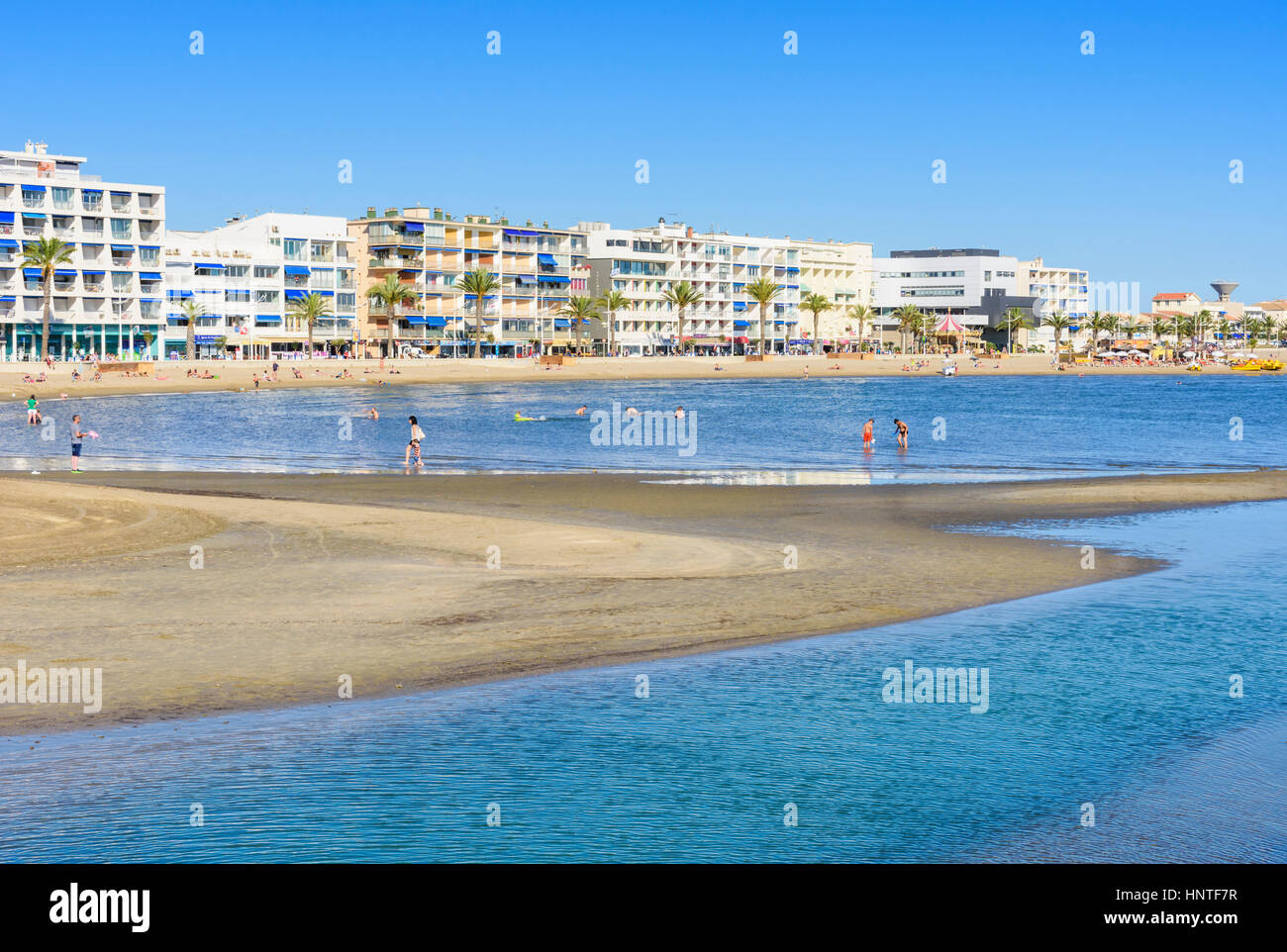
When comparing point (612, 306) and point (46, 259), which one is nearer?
point (46, 259)

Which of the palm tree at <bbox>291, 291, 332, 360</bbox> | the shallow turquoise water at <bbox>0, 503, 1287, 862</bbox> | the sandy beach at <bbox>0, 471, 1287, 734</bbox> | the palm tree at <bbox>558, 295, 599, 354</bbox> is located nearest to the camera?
the shallow turquoise water at <bbox>0, 503, 1287, 862</bbox>

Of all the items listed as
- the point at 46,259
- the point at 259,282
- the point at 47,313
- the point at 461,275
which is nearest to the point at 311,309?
the point at 259,282

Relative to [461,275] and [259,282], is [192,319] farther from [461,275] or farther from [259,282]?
[461,275]

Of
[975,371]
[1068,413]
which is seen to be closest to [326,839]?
[1068,413]

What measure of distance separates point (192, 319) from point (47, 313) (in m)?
20.5

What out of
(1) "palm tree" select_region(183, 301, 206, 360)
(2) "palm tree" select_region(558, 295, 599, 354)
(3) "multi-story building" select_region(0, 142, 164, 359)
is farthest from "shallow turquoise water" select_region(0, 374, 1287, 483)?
(2) "palm tree" select_region(558, 295, 599, 354)

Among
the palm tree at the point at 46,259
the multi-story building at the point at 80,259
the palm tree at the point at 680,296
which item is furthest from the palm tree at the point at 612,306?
the palm tree at the point at 46,259

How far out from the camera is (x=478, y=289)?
159000mm

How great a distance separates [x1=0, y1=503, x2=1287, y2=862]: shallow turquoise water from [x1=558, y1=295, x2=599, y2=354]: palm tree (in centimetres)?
16287

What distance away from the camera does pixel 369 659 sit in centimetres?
1497

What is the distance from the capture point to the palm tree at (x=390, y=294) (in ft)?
503

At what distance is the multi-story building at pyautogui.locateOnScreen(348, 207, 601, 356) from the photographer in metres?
161

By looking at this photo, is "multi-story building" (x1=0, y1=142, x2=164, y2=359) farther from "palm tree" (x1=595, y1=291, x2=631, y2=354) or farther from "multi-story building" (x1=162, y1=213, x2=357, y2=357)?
"palm tree" (x1=595, y1=291, x2=631, y2=354)
